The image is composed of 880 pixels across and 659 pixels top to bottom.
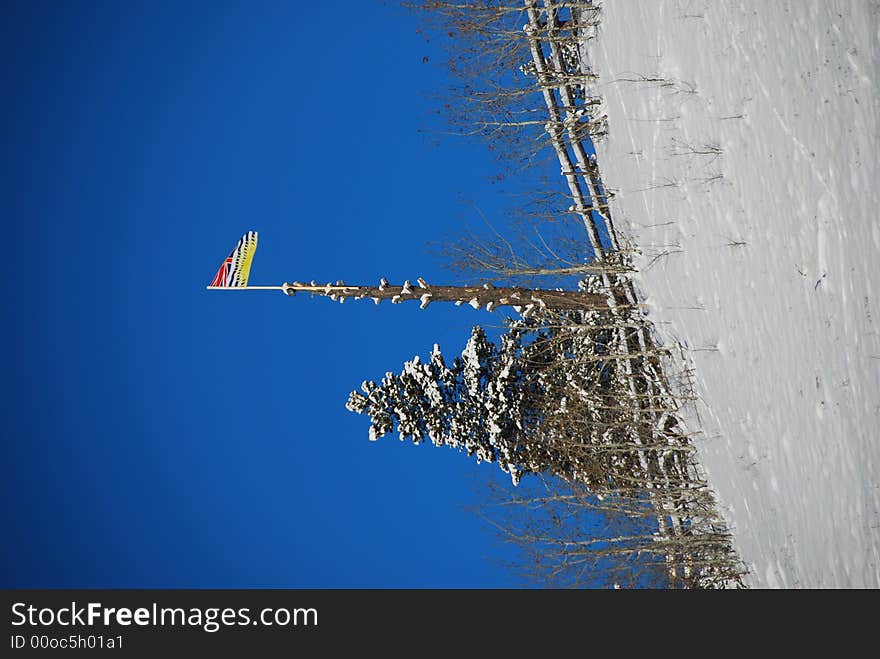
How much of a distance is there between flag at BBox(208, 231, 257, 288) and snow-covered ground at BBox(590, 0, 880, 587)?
5.19 metres

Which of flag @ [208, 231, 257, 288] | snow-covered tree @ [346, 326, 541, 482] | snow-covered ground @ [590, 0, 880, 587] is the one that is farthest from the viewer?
snow-covered tree @ [346, 326, 541, 482]

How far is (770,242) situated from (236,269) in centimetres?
755

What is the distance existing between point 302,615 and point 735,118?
522cm

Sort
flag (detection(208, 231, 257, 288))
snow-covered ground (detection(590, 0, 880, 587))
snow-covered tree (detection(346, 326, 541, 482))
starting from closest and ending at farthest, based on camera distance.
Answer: snow-covered ground (detection(590, 0, 880, 587)) → flag (detection(208, 231, 257, 288)) → snow-covered tree (detection(346, 326, 541, 482))

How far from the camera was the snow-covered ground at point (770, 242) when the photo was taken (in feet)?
16.5

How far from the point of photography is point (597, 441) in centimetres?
1155

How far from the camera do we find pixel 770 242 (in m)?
6.30

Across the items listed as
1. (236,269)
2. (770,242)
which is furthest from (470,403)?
(770,242)

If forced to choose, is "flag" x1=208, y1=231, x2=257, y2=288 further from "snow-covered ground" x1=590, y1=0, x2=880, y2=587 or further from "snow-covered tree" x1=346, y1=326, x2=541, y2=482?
"snow-covered ground" x1=590, y1=0, x2=880, y2=587

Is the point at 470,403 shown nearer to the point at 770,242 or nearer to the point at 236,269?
the point at 236,269

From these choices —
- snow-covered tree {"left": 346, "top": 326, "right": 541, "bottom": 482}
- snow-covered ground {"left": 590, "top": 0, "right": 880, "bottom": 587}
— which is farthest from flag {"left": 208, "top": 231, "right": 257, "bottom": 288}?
snow-covered ground {"left": 590, "top": 0, "right": 880, "bottom": 587}

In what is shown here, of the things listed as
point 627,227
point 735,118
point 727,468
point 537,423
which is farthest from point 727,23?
point 537,423

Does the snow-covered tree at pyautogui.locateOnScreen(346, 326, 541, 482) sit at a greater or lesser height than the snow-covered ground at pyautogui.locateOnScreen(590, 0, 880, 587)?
greater

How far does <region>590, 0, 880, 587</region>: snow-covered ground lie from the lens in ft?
16.5
